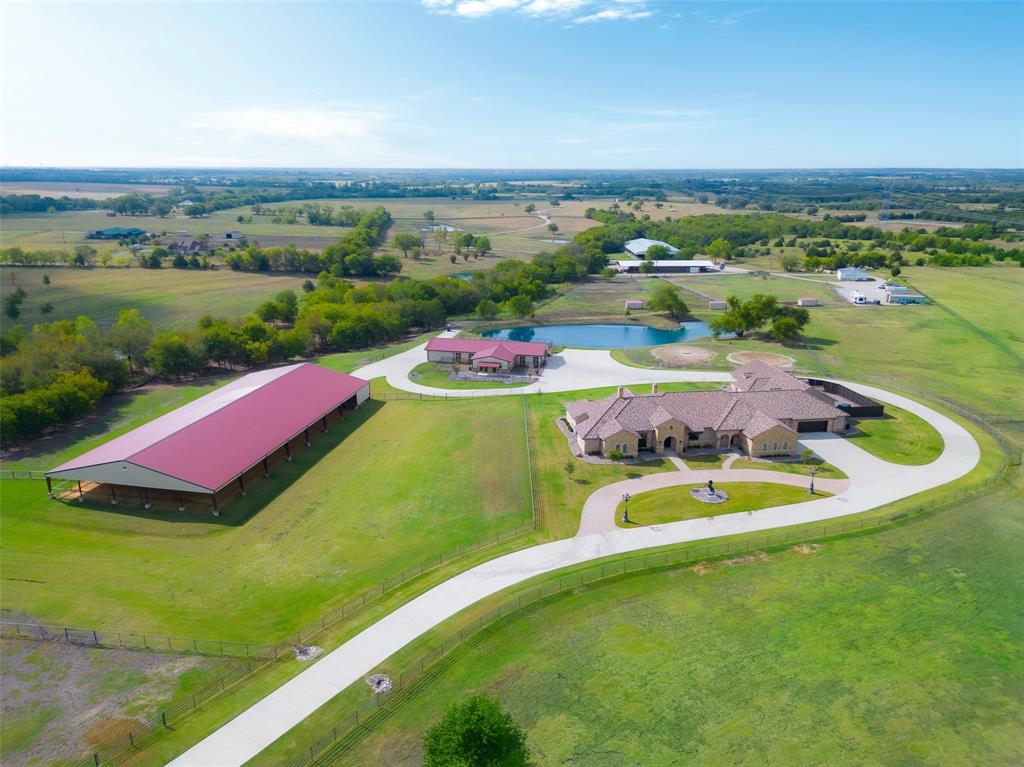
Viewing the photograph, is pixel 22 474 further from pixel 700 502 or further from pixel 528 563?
pixel 700 502

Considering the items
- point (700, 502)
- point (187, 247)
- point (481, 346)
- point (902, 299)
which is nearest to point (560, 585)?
point (700, 502)

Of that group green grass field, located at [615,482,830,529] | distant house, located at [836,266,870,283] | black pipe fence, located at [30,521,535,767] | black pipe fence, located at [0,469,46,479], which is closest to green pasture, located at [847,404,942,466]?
green grass field, located at [615,482,830,529]

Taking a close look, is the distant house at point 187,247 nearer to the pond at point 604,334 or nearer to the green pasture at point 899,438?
the pond at point 604,334

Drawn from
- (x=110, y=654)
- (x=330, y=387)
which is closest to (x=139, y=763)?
(x=110, y=654)

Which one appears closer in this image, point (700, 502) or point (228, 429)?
point (700, 502)

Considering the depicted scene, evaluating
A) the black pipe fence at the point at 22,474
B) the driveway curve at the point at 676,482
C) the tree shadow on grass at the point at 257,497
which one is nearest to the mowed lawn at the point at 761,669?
the driveway curve at the point at 676,482

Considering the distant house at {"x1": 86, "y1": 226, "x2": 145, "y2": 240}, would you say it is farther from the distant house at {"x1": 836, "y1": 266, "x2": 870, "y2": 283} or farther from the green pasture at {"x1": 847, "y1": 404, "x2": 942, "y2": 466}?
the green pasture at {"x1": 847, "y1": 404, "x2": 942, "y2": 466}

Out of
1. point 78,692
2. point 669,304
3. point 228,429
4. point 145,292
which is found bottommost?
point 78,692
